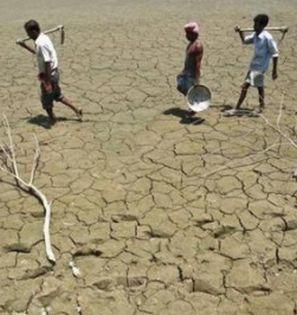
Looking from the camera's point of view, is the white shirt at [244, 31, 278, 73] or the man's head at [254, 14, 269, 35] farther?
the white shirt at [244, 31, 278, 73]

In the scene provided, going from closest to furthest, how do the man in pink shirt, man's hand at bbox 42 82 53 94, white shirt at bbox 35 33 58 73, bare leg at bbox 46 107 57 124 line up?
white shirt at bbox 35 33 58 73, the man in pink shirt, man's hand at bbox 42 82 53 94, bare leg at bbox 46 107 57 124

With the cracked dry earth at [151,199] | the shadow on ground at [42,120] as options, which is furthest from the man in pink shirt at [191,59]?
the shadow on ground at [42,120]

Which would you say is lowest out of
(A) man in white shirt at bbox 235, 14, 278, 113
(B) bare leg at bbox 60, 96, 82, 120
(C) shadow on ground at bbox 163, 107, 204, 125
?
(C) shadow on ground at bbox 163, 107, 204, 125

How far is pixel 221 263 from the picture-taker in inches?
181

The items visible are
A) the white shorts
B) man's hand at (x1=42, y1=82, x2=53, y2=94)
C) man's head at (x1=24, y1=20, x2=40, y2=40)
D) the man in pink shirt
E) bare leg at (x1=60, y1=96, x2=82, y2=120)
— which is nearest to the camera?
man's head at (x1=24, y1=20, x2=40, y2=40)

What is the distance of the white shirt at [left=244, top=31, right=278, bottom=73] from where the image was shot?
648cm

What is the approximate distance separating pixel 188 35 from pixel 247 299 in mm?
3472

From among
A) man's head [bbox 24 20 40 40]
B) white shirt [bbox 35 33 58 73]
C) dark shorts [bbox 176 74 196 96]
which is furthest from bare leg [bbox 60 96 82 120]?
dark shorts [bbox 176 74 196 96]

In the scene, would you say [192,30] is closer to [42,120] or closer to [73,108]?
[73,108]

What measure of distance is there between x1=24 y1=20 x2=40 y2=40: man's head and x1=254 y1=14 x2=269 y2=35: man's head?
2637mm

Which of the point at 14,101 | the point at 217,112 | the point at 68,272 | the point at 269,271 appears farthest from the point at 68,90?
the point at 269,271

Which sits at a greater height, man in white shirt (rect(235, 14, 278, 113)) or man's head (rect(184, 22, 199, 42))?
man's head (rect(184, 22, 199, 42))

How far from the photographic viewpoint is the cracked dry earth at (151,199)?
4.37m

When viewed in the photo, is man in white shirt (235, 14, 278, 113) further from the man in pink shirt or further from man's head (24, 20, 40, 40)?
man's head (24, 20, 40, 40)
